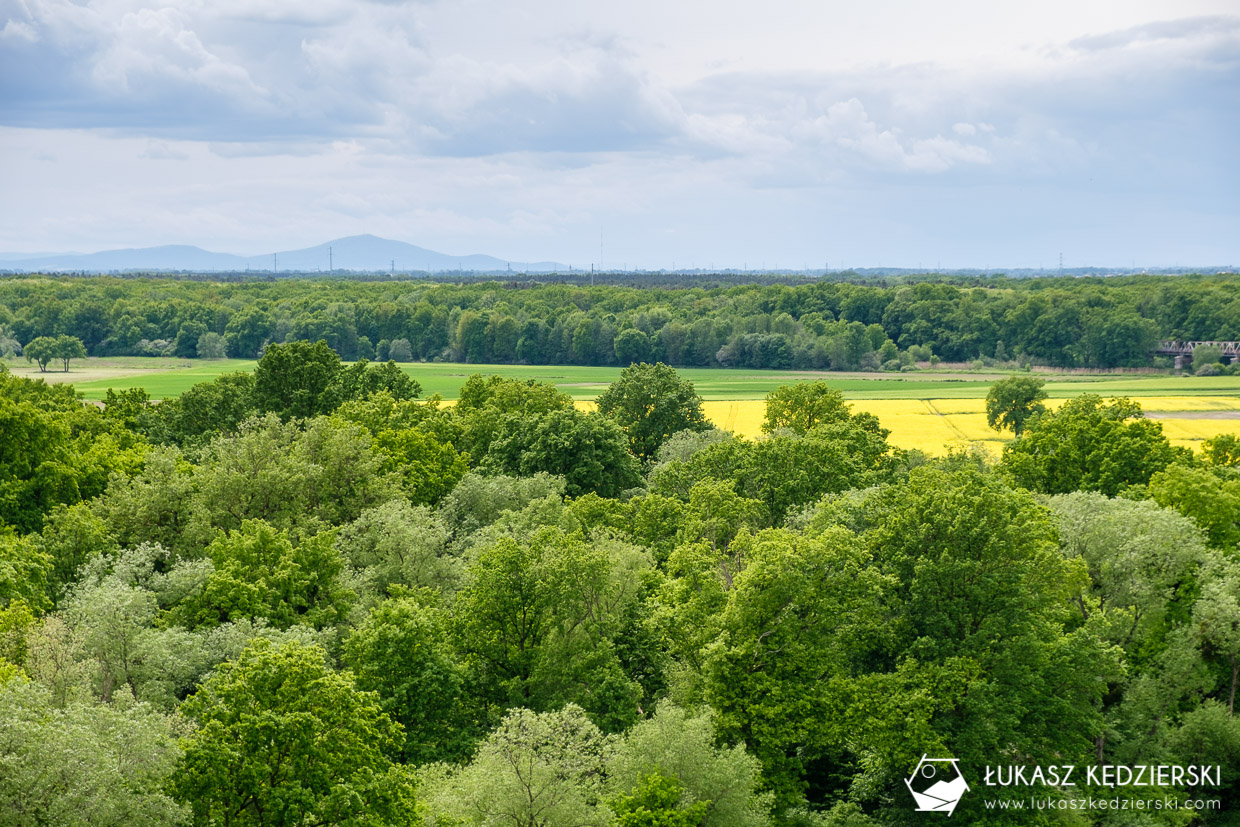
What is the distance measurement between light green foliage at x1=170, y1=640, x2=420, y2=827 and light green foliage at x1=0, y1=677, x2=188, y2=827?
2.88 feet

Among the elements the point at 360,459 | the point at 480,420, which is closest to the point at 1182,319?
the point at 480,420

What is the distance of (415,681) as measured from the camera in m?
31.7

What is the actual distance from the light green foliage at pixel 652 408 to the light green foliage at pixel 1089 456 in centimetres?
2261

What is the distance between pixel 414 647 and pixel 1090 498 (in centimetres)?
2779

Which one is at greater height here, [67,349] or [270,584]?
[67,349]

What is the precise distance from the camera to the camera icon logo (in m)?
31.1

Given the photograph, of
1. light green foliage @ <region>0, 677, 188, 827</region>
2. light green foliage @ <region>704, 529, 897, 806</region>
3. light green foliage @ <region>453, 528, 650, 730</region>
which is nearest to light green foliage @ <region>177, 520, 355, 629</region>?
light green foliage @ <region>453, 528, 650, 730</region>

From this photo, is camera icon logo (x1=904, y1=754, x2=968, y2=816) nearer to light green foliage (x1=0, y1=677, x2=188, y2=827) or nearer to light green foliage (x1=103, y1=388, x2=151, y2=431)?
light green foliage (x1=0, y1=677, x2=188, y2=827)

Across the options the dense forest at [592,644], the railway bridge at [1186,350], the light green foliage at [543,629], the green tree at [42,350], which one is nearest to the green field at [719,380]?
the green tree at [42,350]

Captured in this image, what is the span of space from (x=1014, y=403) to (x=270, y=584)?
71.5m

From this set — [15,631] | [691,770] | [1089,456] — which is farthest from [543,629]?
[1089,456]

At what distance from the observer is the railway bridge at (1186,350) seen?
164 metres

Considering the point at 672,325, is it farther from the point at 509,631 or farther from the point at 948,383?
the point at 509,631

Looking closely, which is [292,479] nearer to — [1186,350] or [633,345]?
[633,345]
